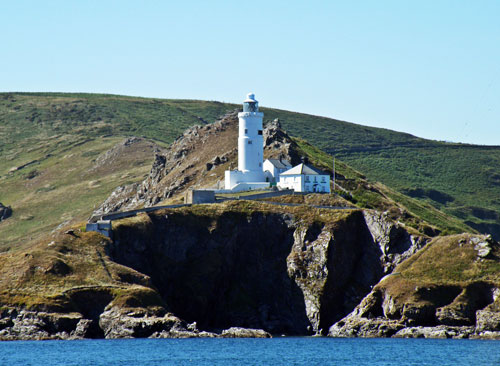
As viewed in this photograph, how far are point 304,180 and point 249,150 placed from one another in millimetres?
10375

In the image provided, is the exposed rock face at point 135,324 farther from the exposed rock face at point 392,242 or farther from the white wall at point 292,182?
the white wall at point 292,182

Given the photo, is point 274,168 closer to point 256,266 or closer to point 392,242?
point 256,266

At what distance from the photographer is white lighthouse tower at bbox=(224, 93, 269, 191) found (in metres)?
143

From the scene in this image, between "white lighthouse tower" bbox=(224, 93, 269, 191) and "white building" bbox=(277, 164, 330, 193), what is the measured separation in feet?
11.9

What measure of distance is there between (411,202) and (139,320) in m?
90.8

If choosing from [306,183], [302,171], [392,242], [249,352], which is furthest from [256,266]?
[249,352]

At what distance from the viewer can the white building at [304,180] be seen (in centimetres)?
13938

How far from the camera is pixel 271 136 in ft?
537

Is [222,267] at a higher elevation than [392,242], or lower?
lower

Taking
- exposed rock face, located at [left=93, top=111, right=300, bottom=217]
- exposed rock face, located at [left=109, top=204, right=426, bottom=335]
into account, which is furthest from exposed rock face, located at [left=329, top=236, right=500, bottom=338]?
exposed rock face, located at [left=93, top=111, right=300, bottom=217]

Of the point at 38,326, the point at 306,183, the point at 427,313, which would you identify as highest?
the point at 306,183

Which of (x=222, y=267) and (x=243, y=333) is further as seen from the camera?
(x=222, y=267)

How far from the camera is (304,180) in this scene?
139500 mm

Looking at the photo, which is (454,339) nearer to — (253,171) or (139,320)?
(139,320)
